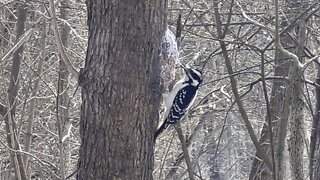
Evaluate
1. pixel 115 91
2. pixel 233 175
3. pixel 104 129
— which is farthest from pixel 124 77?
pixel 233 175

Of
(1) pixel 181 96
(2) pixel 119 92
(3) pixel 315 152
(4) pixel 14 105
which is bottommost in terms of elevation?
(3) pixel 315 152

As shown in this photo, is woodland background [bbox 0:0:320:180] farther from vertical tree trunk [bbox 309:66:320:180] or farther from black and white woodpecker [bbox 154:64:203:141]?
black and white woodpecker [bbox 154:64:203:141]

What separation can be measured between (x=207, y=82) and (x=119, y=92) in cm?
243

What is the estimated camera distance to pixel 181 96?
5.24 m

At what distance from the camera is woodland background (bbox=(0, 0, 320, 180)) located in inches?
214

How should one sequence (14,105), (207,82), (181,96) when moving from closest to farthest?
(181,96) → (207,82) → (14,105)

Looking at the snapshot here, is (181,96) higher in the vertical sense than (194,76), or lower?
lower

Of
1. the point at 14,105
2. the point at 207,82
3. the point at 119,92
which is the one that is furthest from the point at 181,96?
the point at 14,105

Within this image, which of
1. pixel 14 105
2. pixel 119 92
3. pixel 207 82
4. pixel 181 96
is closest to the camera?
pixel 119 92

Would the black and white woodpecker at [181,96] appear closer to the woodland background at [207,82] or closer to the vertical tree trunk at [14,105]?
the woodland background at [207,82]

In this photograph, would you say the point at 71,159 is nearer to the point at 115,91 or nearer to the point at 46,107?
the point at 46,107

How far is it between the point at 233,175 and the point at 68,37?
6295 millimetres

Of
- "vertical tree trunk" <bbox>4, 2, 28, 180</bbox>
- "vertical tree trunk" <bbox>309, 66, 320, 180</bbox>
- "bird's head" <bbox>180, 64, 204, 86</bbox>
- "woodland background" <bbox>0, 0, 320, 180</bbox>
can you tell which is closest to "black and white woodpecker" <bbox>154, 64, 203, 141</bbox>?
"bird's head" <bbox>180, 64, 204, 86</bbox>

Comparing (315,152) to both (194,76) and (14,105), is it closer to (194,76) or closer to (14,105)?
(194,76)
